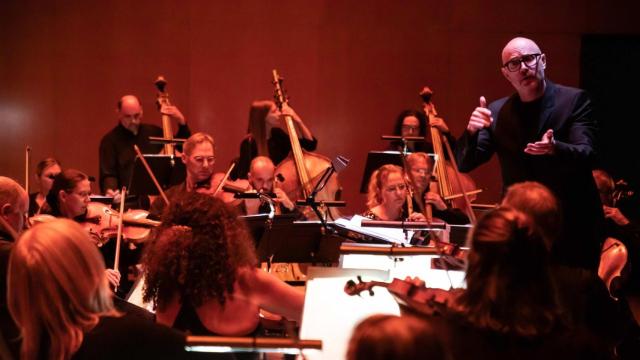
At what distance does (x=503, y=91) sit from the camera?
24.3ft

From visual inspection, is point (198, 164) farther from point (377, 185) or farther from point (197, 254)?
point (197, 254)

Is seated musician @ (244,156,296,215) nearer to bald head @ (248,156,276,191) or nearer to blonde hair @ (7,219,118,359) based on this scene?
bald head @ (248,156,276,191)

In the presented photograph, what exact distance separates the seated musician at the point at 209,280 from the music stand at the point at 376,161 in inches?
115

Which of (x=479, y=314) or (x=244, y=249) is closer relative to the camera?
(x=479, y=314)

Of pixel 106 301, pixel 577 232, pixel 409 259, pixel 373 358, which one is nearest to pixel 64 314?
pixel 106 301

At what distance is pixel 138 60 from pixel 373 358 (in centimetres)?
642

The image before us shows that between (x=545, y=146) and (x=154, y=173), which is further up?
(x=545, y=146)

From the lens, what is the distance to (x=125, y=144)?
622cm

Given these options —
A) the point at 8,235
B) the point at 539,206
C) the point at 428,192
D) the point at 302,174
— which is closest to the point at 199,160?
the point at 302,174

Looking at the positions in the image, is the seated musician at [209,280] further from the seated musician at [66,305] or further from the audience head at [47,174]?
the audience head at [47,174]

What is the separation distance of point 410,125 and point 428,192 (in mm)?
953

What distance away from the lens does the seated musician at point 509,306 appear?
1.79m

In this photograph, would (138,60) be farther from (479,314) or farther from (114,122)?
(479,314)

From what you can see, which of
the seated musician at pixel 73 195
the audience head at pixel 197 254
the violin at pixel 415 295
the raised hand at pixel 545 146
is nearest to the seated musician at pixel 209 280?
the audience head at pixel 197 254
